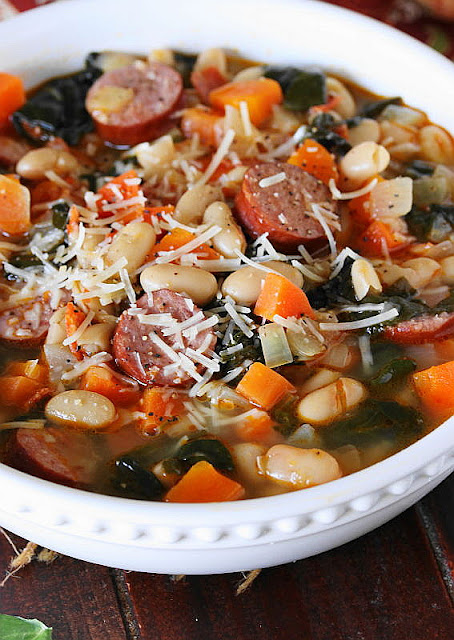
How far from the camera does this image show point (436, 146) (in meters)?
3.51

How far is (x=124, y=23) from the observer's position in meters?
3.90

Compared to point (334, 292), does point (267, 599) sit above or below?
below

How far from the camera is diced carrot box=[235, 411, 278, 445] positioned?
2576 mm

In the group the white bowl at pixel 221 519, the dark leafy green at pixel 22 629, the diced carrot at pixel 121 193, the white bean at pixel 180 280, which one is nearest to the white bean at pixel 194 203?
the diced carrot at pixel 121 193

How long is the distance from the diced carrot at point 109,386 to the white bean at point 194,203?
661mm

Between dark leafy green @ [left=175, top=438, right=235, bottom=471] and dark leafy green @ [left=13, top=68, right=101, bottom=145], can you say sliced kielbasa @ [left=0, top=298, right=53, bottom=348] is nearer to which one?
dark leafy green @ [left=175, top=438, right=235, bottom=471]

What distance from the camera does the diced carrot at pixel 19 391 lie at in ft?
8.82

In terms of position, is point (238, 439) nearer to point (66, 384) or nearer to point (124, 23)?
point (66, 384)

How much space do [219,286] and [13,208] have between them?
0.88 m

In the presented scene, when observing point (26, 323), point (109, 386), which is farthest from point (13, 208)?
point (109, 386)

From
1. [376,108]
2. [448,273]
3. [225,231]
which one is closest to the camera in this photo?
[225,231]

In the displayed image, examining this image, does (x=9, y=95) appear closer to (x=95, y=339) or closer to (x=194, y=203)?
(x=194, y=203)

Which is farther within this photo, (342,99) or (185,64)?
(185,64)

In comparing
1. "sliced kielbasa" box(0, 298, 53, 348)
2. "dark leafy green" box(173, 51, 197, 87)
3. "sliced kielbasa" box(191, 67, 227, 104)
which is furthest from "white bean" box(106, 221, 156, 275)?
"dark leafy green" box(173, 51, 197, 87)
